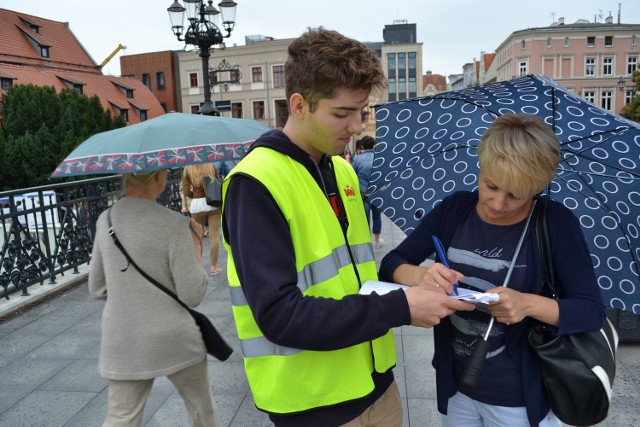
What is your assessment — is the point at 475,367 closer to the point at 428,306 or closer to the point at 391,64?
the point at 428,306

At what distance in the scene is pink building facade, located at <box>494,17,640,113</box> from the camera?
5628 centimetres

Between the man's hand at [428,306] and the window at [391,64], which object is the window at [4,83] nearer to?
the man's hand at [428,306]

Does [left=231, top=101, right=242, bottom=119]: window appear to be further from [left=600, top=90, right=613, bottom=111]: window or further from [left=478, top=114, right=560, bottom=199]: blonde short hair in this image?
[left=478, top=114, right=560, bottom=199]: blonde short hair

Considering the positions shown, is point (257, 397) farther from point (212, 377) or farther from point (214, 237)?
point (214, 237)

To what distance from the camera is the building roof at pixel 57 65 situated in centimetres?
3975

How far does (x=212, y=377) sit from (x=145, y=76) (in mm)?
55253

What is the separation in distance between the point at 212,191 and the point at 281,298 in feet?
18.4

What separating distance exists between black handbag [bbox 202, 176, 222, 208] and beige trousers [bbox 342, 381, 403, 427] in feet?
16.7

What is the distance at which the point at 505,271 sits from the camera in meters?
1.60

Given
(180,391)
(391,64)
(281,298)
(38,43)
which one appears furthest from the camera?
(391,64)

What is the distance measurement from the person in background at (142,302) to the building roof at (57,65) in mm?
40635

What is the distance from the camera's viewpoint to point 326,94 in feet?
4.41

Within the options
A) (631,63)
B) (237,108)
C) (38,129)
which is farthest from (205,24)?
(631,63)

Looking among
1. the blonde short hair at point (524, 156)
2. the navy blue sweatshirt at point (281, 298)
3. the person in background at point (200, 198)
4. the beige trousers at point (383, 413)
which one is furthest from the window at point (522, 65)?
the navy blue sweatshirt at point (281, 298)
